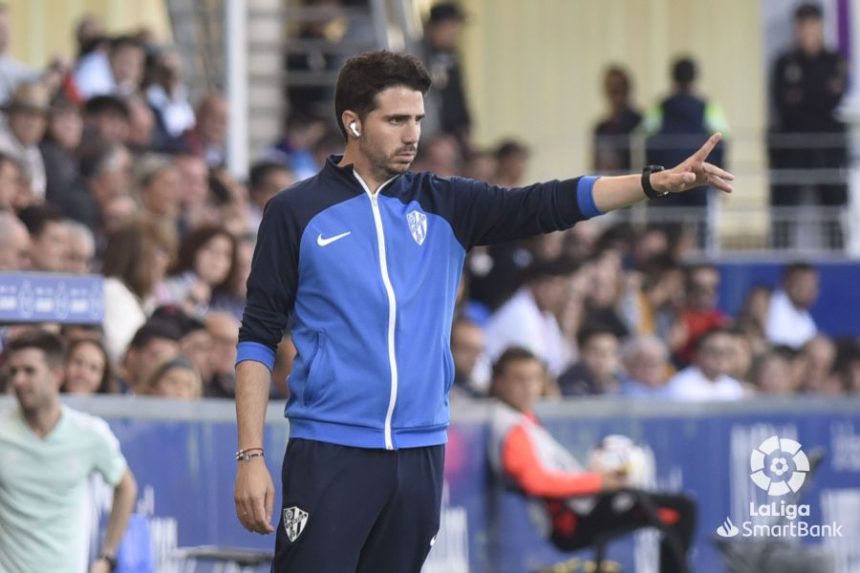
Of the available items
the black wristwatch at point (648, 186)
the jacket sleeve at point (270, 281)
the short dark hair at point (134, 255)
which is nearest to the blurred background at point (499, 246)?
the short dark hair at point (134, 255)

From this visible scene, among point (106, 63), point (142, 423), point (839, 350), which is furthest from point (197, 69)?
point (142, 423)

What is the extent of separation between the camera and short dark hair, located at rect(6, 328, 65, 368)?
8625 millimetres

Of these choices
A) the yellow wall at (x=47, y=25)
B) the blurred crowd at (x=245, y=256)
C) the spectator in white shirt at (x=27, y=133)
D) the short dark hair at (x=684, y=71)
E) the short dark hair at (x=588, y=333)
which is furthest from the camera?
the yellow wall at (x=47, y=25)

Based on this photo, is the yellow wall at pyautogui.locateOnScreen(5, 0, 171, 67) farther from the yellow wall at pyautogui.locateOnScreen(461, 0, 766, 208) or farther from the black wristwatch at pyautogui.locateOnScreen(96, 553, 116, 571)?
the black wristwatch at pyautogui.locateOnScreen(96, 553, 116, 571)

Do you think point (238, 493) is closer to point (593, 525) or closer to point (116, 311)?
point (116, 311)

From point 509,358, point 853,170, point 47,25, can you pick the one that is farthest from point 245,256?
point 853,170

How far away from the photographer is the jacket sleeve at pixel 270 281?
650cm

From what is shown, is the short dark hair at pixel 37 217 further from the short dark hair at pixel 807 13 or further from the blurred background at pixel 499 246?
the short dark hair at pixel 807 13

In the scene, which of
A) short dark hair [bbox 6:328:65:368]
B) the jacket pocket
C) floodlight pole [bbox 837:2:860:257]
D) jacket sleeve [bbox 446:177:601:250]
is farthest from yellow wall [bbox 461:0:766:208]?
the jacket pocket

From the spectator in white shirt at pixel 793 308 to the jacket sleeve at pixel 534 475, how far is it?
7189 mm

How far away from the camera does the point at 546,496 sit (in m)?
12.4

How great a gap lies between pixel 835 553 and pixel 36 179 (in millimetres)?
5359

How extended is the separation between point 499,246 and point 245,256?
382 centimetres

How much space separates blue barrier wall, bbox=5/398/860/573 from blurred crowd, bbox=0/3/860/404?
43cm
